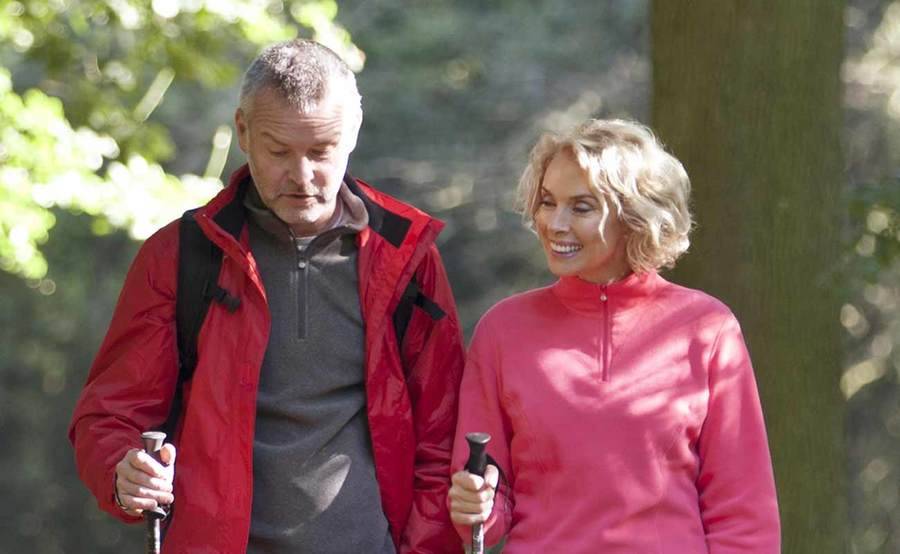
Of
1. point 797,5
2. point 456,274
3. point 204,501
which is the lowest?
point 456,274

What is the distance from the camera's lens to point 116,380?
11.3 feet

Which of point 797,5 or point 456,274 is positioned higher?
point 797,5

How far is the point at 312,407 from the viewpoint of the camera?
3398 mm

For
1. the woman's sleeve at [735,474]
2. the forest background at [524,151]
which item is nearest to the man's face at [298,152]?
the woman's sleeve at [735,474]

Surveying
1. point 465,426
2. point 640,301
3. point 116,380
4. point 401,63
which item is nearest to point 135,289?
point 116,380

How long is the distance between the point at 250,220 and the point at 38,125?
86.8 inches

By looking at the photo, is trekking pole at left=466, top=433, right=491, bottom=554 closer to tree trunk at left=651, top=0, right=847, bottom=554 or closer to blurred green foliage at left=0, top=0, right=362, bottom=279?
tree trunk at left=651, top=0, right=847, bottom=554

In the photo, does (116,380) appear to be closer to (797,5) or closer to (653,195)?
(653,195)

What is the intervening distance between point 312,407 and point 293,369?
0.32ft

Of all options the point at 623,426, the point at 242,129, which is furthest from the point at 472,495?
the point at 242,129

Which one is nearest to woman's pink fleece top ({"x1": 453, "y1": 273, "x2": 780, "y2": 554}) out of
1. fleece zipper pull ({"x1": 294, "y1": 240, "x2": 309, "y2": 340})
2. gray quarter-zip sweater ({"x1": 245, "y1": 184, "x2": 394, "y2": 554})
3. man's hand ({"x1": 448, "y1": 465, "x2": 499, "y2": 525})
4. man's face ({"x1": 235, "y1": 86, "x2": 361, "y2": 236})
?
man's hand ({"x1": 448, "y1": 465, "x2": 499, "y2": 525})

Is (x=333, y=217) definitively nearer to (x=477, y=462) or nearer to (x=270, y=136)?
(x=270, y=136)

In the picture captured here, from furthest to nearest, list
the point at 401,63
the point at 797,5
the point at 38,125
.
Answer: the point at 401,63 < the point at 38,125 < the point at 797,5

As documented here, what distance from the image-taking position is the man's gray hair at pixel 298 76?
337 cm
